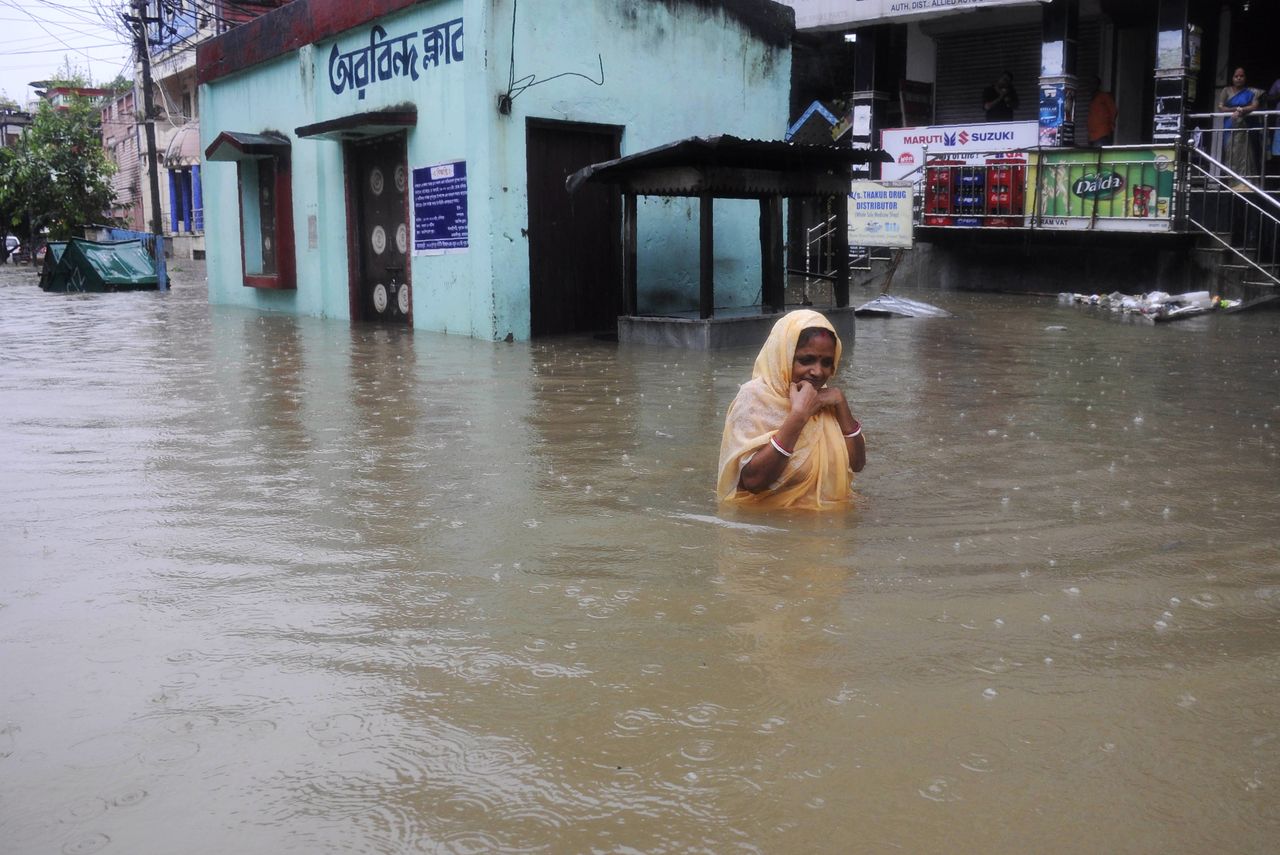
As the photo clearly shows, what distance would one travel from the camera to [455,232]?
13.7 metres

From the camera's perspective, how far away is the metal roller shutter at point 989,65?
21234mm

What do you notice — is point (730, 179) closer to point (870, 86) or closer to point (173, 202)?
point (870, 86)

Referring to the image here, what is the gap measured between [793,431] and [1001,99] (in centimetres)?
1863

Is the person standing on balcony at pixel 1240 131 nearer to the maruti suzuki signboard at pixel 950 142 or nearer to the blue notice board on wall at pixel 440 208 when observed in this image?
the maruti suzuki signboard at pixel 950 142

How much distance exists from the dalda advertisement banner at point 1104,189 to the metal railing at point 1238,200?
388mm

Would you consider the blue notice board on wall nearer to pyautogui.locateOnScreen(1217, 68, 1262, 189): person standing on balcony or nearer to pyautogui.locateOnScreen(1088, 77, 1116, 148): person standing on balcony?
Answer: pyautogui.locateOnScreen(1217, 68, 1262, 189): person standing on balcony

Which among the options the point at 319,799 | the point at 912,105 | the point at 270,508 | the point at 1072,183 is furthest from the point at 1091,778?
the point at 912,105

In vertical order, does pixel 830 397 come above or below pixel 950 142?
below

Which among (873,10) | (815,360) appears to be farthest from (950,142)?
(815,360)

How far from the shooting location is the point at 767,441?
484 centimetres

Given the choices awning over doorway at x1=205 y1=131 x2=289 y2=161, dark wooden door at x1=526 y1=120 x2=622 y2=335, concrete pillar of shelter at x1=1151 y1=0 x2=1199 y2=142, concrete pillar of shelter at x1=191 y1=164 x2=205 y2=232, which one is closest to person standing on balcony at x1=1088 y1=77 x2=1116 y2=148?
concrete pillar of shelter at x1=1151 y1=0 x2=1199 y2=142

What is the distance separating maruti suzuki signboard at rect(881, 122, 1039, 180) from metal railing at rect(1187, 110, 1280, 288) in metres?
4.15

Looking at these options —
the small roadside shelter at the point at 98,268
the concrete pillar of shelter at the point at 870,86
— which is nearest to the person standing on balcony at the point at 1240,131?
the concrete pillar of shelter at the point at 870,86

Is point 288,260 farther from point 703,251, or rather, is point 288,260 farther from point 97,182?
point 97,182
